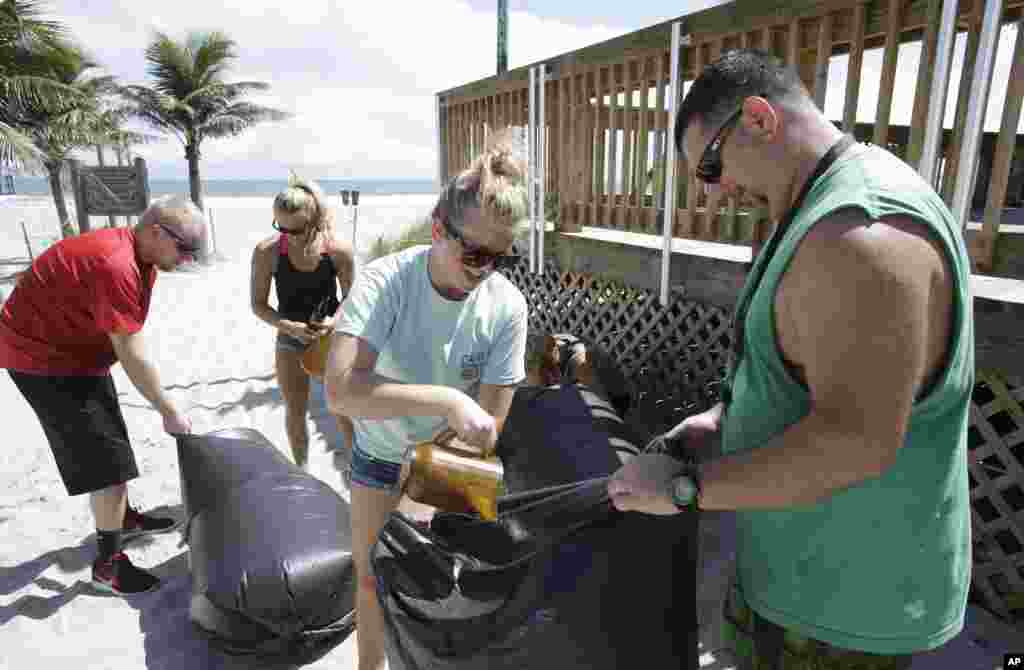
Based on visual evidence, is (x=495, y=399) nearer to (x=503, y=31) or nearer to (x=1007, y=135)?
(x=1007, y=135)

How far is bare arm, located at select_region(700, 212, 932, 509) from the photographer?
87 cm

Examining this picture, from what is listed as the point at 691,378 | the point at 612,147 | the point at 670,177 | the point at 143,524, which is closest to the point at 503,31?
the point at 612,147

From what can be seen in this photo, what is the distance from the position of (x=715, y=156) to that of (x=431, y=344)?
0.91 meters

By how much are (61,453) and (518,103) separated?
449 centimetres

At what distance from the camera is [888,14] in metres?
2.92

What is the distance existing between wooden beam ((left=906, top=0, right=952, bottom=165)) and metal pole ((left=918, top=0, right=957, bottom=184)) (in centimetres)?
5

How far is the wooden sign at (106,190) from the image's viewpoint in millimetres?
13305

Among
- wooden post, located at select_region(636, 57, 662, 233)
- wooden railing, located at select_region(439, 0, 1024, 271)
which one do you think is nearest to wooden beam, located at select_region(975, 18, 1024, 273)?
wooden railing, located at select_region(439, 0, 1024, 271)

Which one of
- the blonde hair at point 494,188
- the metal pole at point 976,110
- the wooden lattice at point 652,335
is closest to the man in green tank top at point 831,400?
the blonde hair at point 494,188

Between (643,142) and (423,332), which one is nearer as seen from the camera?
(423,332)

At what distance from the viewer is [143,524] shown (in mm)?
3451

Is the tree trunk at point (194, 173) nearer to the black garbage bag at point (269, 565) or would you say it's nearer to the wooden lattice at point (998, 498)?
the black garbage bag at point (269, 565)

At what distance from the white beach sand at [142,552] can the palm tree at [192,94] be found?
1729cm

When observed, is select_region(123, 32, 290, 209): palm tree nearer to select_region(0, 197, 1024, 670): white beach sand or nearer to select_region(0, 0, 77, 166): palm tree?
select_region(0, 0, 77, 166): palm tree
